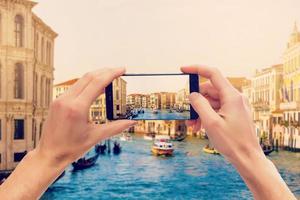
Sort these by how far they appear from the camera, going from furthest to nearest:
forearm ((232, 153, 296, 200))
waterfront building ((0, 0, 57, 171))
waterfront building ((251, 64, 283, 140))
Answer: waterfront building ((251, 64, 283, 140)), waterfront building ((0, 0, 57, 171)), forearm ((232, 153, 296, 200))

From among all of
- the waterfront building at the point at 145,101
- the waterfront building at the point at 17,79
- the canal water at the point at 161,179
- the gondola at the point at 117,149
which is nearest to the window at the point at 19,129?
the waterfront building at the point at 17,79

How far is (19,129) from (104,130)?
5.23 meters

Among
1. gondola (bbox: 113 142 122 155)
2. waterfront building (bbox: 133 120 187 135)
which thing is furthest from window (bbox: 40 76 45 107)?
waterfront building (bbox: 133 120 187 135)

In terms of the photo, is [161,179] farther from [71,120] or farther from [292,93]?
[71,120]

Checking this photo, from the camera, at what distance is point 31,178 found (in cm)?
31

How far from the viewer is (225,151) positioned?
330mm

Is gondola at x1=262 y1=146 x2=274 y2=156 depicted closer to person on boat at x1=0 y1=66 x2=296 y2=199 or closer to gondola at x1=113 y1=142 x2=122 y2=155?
gondola at x1=113 y1=142 x2=122 y2=155

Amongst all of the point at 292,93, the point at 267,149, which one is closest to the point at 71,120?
the point at 267,149

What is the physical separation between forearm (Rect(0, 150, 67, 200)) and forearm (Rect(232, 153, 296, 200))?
0.38ft

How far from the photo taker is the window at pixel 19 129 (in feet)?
17.4

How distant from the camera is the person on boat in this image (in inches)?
12.2

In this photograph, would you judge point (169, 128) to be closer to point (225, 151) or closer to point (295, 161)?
point (295, 161)

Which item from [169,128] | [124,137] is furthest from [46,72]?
[169,128]

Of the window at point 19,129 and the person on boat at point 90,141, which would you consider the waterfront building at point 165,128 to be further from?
the person on boat at point 90,141
